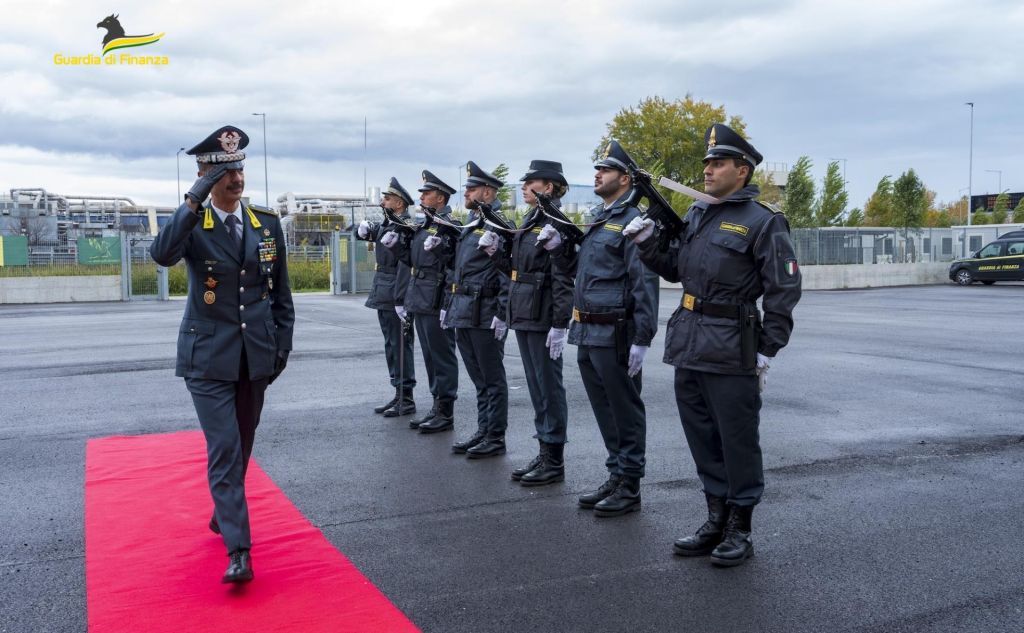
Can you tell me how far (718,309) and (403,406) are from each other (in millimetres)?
4646

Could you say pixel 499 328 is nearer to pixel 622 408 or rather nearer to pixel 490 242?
pixel 490 242

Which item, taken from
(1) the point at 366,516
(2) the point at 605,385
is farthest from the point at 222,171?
(2) the point at 605,385

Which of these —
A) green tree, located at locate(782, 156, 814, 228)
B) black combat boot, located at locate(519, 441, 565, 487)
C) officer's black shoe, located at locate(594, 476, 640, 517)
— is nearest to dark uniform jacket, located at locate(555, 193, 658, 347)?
officer's black shoe, located at locate(594, 476, 640, 517)

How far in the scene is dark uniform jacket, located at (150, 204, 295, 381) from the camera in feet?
14.6

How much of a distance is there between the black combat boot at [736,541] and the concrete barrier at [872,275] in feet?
92.0

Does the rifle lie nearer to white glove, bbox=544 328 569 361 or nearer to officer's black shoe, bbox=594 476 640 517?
white glove, bbox=544 328 569 361

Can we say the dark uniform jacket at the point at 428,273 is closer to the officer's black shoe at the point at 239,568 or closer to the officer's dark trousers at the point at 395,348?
the officer's dark trousers at the point at 395,348

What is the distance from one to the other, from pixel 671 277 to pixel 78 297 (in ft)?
86.9

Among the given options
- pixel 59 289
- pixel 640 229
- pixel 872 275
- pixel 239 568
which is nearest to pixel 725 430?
pixel 640 229

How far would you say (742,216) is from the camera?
463 centimetres

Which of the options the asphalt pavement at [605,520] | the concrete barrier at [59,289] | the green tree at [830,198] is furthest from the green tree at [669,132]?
the asphalt pavement at [605,520]

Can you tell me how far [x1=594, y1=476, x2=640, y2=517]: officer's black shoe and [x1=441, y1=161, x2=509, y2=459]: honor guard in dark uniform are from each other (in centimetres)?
163

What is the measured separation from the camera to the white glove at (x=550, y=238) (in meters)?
5.82

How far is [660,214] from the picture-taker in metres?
4.87
